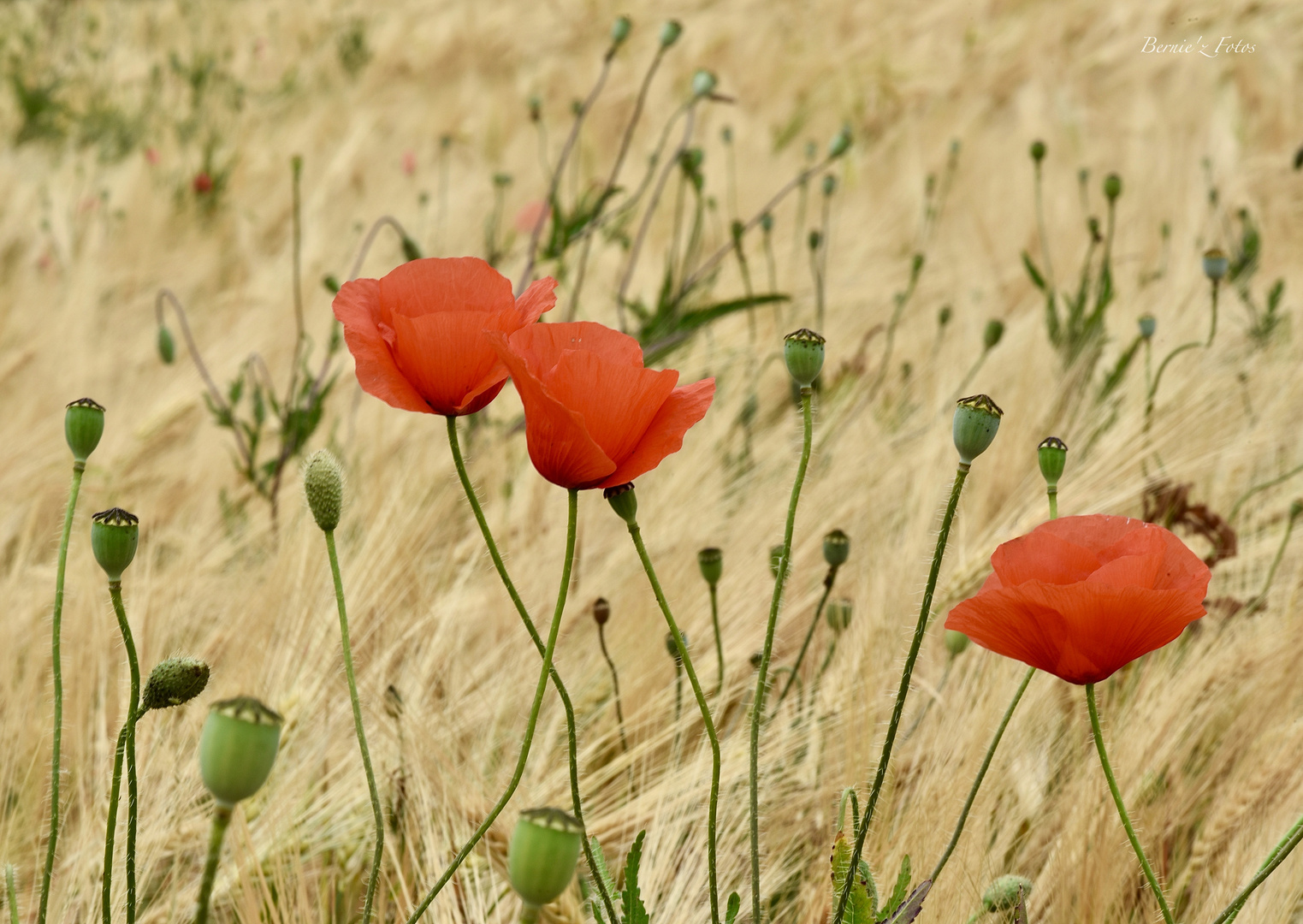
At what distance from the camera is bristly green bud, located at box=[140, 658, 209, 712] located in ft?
1.82

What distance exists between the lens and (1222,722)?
0.89 metres

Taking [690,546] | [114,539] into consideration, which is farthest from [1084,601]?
[690,546]

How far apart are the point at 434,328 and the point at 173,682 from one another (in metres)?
0.21

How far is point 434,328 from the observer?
593mm

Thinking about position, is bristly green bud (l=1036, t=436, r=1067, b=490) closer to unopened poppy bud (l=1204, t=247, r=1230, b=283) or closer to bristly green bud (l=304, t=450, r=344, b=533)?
bristly green bud (l=304, t=450, r=344, b=533)

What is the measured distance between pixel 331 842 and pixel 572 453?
387 millimetres

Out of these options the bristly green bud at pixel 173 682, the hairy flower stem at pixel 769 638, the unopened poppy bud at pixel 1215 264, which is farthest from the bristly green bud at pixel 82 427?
the unopened poppy bud at pixel 1215 264

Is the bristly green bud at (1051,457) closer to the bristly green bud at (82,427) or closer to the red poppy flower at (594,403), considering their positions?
the red poppy flower at (594,403)

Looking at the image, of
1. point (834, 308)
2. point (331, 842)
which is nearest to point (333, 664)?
point (331, 842)

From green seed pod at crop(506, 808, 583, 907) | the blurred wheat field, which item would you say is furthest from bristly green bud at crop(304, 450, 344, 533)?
green seed pod at crop(506, 808, 583, 907)

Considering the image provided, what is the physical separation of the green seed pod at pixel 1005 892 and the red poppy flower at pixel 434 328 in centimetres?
36

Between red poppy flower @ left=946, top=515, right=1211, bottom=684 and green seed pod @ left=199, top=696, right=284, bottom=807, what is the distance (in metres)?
0.32

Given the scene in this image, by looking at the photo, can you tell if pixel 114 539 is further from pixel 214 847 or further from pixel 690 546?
pixel 690 546

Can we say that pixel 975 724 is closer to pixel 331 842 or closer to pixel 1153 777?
pixel 1153 777
